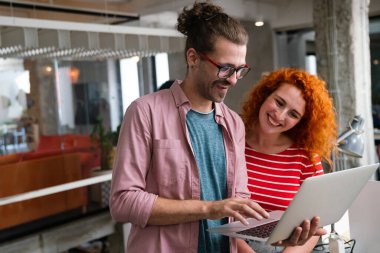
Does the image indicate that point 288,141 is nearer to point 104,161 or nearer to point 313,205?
point 313,205

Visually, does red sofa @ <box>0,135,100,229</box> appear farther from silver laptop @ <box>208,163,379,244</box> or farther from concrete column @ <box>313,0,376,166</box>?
silver laptop @ <box>208,163,379,244</box>

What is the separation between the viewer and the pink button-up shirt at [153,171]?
4.25ft

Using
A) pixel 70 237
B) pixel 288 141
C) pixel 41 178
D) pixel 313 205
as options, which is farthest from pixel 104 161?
pixel 313 205

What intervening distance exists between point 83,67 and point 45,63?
0.78m

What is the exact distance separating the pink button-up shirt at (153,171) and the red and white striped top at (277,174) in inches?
27.0

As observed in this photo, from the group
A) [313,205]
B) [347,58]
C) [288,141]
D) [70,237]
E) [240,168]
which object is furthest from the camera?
[70,237]

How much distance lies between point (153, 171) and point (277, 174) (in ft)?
2.79

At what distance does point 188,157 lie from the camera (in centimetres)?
137

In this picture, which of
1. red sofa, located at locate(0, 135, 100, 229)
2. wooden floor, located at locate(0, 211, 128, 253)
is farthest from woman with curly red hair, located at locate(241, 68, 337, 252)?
red sofa, located at locate(0, 135, 100, 229)

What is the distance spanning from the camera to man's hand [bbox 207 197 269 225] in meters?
1.24

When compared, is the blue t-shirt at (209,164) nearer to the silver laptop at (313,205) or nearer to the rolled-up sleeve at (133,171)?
the silver laptop at (313,205)

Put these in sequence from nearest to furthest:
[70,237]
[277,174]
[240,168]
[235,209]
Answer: [235,209]
[240,168]
[277,174]
[70,237]

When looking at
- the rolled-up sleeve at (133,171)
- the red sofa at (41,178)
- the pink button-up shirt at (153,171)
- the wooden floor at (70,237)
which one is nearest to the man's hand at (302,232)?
the pink button-up shirt at (153,171)

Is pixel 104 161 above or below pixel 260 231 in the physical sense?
below
